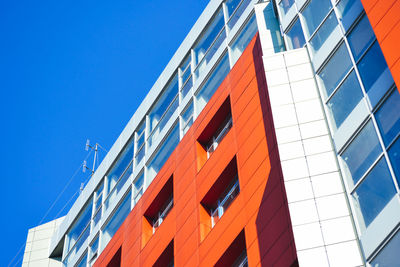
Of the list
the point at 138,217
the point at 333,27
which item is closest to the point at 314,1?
the point at 333,27

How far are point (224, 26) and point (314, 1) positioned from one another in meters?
9.53

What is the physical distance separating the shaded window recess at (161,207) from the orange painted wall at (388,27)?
16005 millimetres

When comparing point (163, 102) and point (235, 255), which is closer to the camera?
point (235, 255)

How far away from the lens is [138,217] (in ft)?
116

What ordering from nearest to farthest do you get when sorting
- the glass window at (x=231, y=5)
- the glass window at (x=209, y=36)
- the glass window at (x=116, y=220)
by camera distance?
the glass window at (x=231, y=5)
the glass window at (x=209, y=36)
the glass window at (x=116, y=220)

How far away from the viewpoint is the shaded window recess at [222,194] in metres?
28.7

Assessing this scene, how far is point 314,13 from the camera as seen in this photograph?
26156 millimetres

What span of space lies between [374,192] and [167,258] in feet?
46.1

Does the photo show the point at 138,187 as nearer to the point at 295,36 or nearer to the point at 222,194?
the point at 222,194

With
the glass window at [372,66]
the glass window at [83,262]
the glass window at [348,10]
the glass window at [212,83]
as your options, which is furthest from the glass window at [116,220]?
the glass window at [372,66]

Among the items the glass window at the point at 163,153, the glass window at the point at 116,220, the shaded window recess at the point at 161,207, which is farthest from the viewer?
the glass window at the point at 116,220

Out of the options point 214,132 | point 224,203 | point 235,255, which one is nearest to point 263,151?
point 235,255

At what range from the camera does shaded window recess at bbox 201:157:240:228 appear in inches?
1129

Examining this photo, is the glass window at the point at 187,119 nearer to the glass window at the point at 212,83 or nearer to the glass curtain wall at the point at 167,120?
the glass curtain wall at the point at 167,120
